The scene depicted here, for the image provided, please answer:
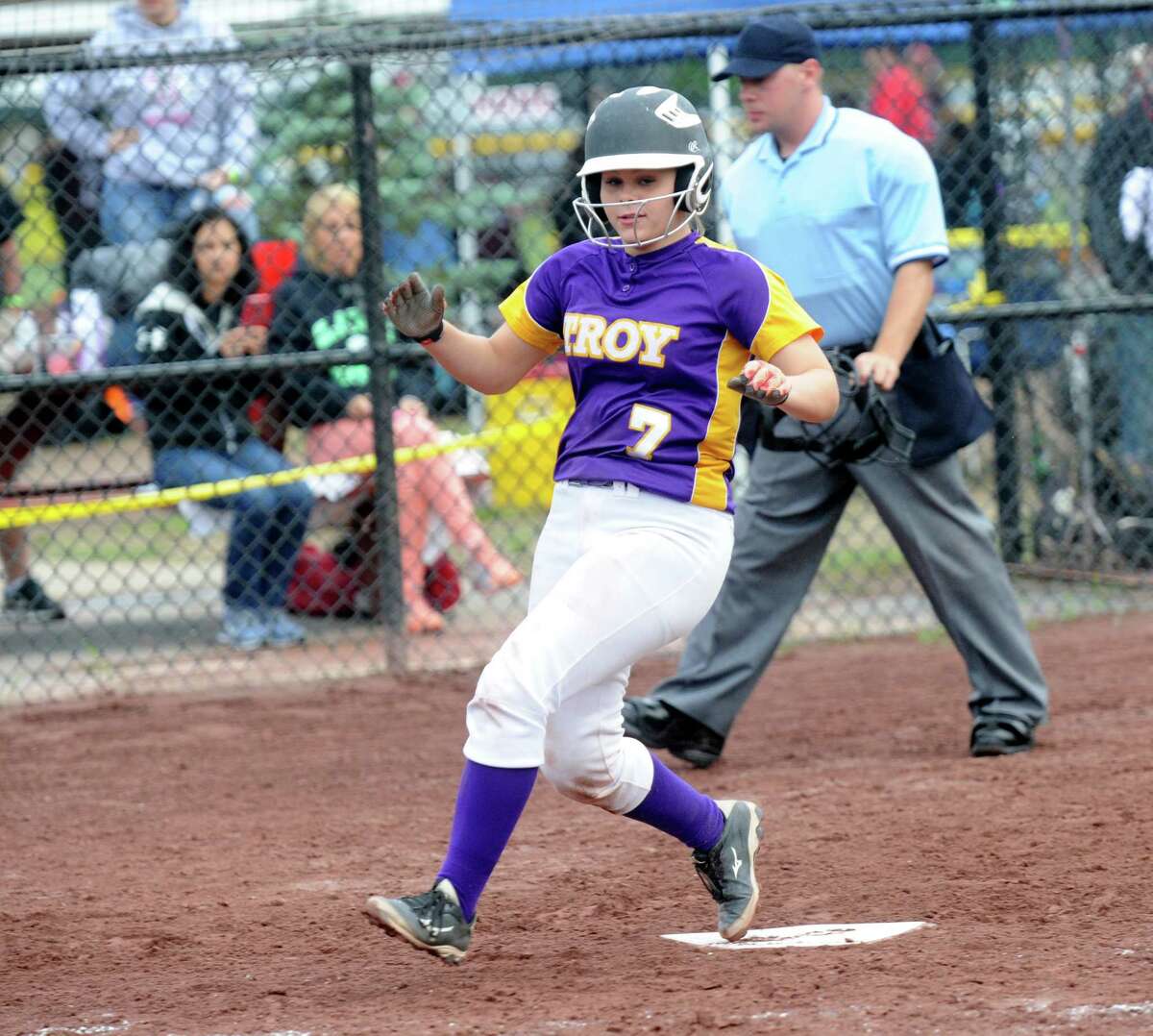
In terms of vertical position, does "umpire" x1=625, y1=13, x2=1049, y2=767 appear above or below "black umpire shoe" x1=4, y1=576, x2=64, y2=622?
above

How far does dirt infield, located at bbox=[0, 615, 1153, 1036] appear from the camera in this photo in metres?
3.08

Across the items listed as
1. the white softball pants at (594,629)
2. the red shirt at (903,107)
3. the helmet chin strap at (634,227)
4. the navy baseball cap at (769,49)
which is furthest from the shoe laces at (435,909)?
the red shirt at (903,107)

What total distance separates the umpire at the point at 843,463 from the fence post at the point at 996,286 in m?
2.27

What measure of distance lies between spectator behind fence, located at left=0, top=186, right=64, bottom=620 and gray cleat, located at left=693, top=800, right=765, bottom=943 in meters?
4.19

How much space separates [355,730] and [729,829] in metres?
2.73

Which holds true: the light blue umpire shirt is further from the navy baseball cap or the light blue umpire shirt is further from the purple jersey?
the purple jersey

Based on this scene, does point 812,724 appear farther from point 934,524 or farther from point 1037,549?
point 1037,549

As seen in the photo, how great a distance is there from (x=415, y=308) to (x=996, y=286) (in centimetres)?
447

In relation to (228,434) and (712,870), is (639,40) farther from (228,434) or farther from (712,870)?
(712,870)

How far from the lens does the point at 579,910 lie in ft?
12.4

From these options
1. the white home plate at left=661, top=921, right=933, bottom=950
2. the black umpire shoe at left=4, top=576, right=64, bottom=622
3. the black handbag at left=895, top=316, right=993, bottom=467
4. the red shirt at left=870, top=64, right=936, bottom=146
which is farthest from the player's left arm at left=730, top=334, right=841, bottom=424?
the red shirt at left=870, top=64, right=936, bottom=146

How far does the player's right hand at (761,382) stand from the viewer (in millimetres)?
3156

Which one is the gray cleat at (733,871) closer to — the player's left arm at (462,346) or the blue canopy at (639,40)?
the player's left arm at (462,346)

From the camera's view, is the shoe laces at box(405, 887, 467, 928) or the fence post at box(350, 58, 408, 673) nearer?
the shoe laces at box(405, 887, 467, 928)
